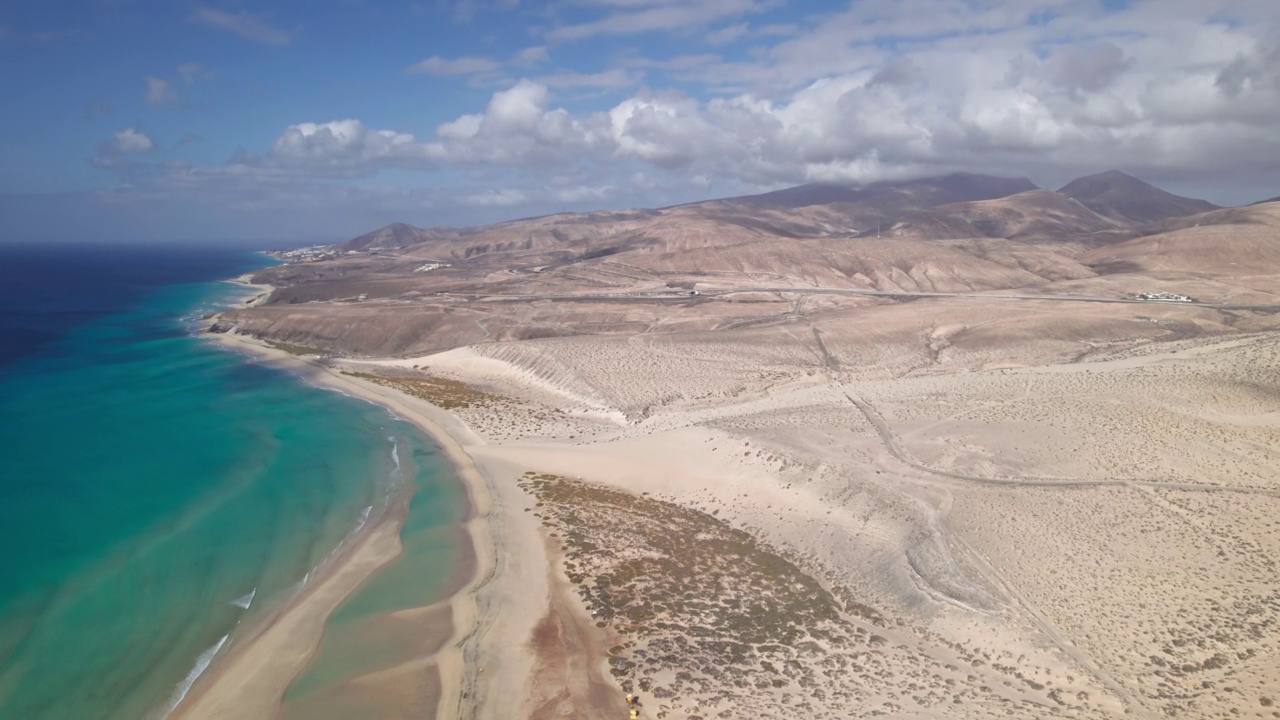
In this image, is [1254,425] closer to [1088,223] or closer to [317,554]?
[317,554]

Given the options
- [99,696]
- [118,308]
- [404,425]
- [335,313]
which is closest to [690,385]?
[404,425]

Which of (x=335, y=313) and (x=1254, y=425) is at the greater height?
(x=335, y=313)

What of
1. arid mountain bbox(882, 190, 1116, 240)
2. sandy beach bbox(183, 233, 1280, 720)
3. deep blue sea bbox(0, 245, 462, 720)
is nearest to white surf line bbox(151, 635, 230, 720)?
deep blue sea bbox(0, 245, 462, 720)

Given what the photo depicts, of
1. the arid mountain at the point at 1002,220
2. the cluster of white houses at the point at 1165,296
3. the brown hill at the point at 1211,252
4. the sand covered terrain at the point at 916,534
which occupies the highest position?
the arid mountain at the point at 1002,220

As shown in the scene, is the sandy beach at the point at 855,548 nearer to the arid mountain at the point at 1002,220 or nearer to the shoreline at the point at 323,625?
the shoreline at the point at 323,625

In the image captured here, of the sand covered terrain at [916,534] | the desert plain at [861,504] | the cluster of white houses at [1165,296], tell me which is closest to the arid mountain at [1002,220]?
the cluster of white houses at [1165,296]

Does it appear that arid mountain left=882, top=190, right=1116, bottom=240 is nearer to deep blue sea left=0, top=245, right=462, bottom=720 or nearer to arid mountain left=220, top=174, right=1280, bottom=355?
arid mountain left=220, top=174, right=1280, bottom=355
